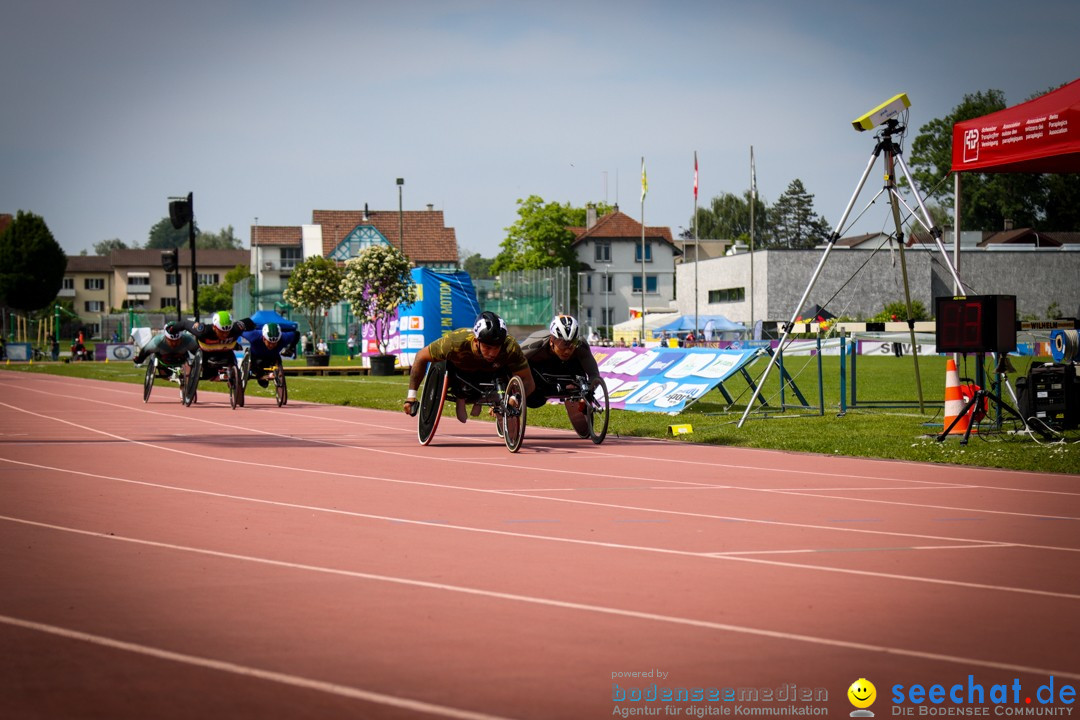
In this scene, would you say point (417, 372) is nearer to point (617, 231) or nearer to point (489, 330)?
point (489, 330)

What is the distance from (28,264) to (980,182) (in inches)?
3117

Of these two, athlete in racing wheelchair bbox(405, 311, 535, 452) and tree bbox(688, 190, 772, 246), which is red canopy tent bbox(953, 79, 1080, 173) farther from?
tree bbox(688, 190, 772, 246)

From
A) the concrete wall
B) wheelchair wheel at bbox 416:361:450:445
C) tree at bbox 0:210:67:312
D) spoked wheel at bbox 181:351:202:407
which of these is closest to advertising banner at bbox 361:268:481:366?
spoked wheel at bbox 181:351:202:407

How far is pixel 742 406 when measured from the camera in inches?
815

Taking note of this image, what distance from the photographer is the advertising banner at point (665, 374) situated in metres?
19.2

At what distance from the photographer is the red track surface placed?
14.8 ft

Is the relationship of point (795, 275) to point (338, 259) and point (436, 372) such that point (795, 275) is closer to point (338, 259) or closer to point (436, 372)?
point (338, 259)

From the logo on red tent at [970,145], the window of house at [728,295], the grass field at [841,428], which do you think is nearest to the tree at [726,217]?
the window of house at [728,295]

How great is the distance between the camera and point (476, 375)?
1486 cm

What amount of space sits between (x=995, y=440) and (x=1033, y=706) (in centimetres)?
1097

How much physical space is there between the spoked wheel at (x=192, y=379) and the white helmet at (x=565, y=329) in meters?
9.54

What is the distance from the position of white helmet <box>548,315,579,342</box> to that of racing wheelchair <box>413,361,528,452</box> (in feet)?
3.16

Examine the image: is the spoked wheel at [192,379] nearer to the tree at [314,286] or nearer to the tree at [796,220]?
the tree at [314,286]

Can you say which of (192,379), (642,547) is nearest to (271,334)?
(192,379)
